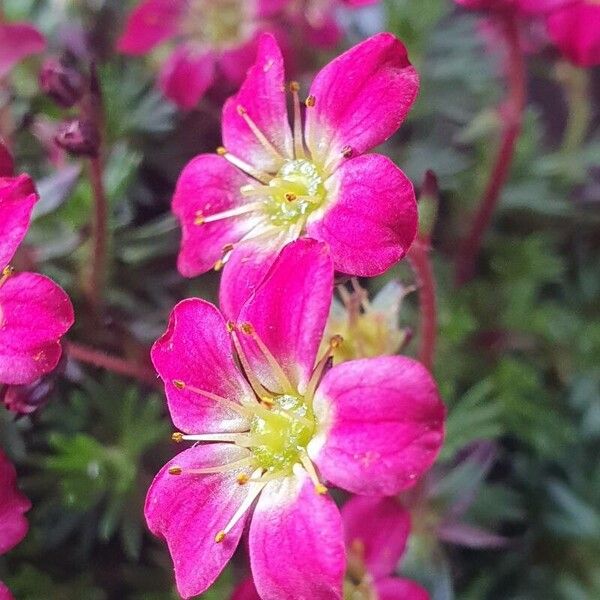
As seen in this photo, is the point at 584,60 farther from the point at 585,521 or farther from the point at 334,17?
the point at 585,521

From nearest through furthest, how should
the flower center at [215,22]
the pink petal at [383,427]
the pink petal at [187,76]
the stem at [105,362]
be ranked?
the pink petal at [383,427], the stem at [105,362], the pink petal at [187,76], the flower center at [215,22]

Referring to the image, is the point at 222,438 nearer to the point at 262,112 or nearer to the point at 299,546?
the point at 299,546

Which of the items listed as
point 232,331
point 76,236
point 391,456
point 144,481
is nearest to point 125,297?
point 76,236

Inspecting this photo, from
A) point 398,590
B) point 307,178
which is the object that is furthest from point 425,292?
point 398,590

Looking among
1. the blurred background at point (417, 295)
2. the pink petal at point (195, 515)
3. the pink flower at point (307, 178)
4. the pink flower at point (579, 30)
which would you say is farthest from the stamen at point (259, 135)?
the pink flower at point (579, 30)

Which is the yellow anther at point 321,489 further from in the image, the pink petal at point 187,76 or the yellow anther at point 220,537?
the pink petal at point 187,76

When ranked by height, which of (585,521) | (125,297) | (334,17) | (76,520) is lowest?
(585,521)
